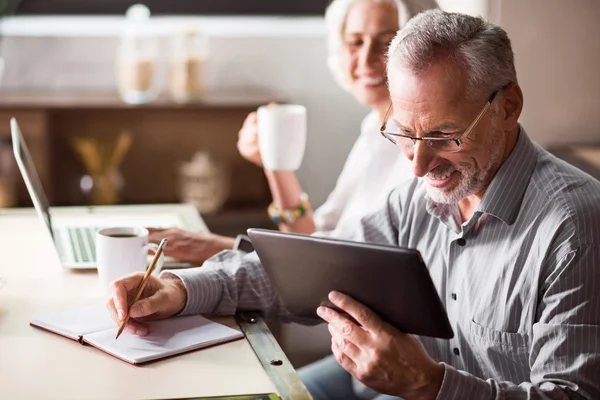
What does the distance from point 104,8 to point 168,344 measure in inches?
88.4

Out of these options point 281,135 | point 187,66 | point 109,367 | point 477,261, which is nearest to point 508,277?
point 477,261

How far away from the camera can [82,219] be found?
225 centimetres

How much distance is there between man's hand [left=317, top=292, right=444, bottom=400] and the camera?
1.37 metres

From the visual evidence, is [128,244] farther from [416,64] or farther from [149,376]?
[416,64]

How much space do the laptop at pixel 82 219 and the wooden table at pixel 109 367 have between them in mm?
228

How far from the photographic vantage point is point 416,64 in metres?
1.49

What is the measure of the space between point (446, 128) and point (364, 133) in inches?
36.7

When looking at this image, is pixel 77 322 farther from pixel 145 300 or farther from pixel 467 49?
pixel 467 49

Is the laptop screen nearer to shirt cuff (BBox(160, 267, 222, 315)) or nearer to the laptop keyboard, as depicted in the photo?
the laptop keyboard

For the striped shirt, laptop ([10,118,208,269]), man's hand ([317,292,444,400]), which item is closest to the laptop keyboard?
laptop ([10,118,208,269])

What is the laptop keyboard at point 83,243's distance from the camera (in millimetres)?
1902

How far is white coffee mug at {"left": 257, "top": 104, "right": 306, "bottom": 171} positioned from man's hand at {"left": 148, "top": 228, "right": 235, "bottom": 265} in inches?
10.5

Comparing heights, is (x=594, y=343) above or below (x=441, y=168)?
below

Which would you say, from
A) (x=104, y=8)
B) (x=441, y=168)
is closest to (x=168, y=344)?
(x=441, y=168)
